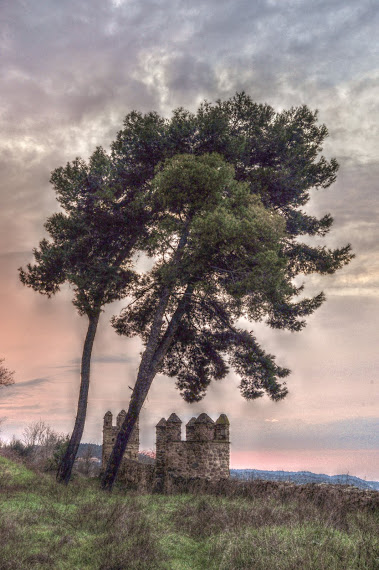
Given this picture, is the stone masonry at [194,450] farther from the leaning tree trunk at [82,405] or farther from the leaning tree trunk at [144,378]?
the leaning tree trunk at [82,405]

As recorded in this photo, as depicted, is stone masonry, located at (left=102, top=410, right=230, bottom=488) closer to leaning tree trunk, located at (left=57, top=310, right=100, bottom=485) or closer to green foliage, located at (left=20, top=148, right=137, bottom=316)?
leaning tree trunk, located at (left=57, top=310, right=100, bottom=485)

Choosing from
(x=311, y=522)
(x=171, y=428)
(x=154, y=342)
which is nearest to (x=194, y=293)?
(x=154, y=342)

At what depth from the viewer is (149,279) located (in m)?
19.8

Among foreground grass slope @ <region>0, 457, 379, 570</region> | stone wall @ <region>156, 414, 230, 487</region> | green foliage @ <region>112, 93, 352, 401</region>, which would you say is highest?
green foliage @ <region>112, 93, 352, 401</region>

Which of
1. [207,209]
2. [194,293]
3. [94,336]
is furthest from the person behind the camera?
[94,336]

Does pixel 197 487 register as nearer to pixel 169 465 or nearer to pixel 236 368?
pixel 169 465

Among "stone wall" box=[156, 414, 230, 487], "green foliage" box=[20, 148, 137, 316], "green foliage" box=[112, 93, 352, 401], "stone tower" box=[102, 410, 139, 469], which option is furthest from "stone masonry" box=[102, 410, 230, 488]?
"green foliage" box=[20, 148, 137, 316]

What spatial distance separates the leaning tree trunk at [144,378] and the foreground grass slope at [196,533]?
271cm

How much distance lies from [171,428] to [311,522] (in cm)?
1092

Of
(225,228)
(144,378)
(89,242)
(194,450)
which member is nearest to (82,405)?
(144,378)

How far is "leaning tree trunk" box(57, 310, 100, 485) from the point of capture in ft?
61.0

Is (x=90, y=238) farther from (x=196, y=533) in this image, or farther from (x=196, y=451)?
(x=196, y=533)

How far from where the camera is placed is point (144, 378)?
16984 mm

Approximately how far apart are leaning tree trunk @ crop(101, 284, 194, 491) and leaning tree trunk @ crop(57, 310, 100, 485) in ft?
9.76
